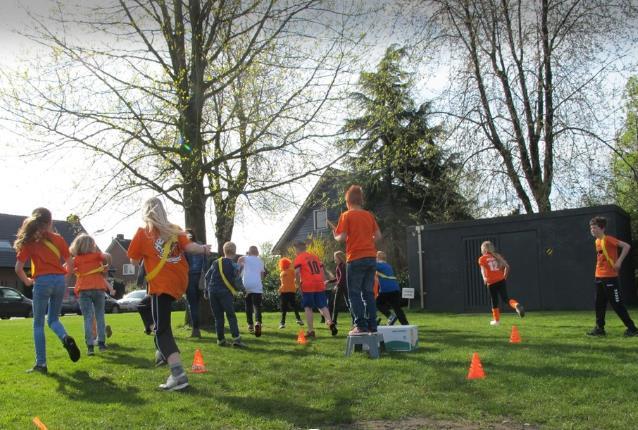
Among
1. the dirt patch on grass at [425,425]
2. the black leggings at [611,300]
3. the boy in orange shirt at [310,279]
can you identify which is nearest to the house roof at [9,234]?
the boy in orange shirt at [310,279]

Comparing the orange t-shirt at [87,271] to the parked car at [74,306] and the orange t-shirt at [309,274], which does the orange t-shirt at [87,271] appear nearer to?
the orange t-shirt at [309,274]

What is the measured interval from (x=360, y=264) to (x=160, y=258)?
2694mm

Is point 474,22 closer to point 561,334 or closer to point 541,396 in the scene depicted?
point 561,334

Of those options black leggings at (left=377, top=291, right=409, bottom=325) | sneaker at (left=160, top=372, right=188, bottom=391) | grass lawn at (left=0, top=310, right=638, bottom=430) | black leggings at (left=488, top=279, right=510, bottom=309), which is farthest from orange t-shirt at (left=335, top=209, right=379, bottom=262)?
black leggings at (left=488, top=279, right=510, bottom=309)

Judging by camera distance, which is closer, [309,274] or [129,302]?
[309,274]

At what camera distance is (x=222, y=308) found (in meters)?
9.66

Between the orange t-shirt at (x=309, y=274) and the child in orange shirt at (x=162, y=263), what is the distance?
5.66 metres

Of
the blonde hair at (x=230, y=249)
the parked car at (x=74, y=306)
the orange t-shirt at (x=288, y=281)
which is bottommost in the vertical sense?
the parked car at (x=74, y=306)

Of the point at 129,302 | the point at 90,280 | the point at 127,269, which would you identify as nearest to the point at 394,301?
the point at 90,280

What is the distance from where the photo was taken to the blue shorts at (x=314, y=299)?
1156cm

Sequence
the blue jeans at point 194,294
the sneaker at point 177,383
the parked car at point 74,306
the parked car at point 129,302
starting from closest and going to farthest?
the sneaker at point 177,383 → the blue jeans at point 194,294 → the parked car at point 74,306 → the parked car at point 129,302

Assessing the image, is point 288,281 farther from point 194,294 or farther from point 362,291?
point 362,291

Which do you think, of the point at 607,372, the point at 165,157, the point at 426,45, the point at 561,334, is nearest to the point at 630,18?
the point at 426,45

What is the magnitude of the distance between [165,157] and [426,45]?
13.1 m
